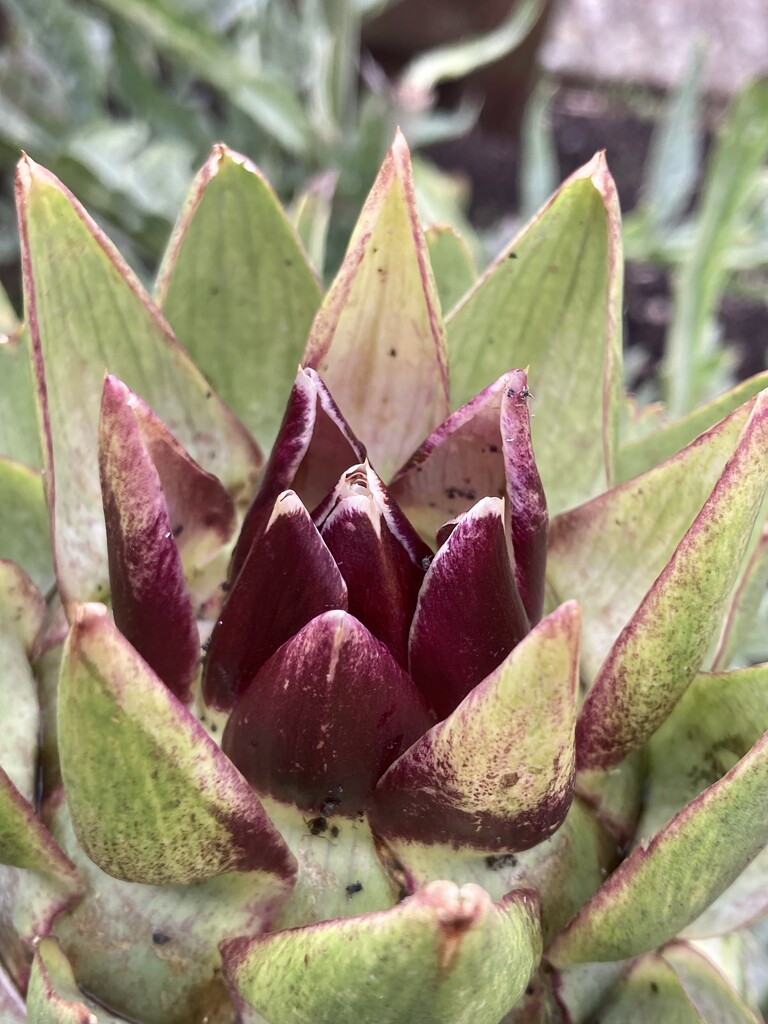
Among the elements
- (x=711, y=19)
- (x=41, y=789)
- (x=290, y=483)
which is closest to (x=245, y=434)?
(x=290, y=483)

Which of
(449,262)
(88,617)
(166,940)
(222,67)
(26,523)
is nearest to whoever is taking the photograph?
(88,617)

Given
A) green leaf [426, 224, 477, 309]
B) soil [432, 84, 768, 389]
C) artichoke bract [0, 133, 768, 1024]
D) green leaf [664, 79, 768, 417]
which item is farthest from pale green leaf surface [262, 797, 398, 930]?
soil [432, 84, 768, 389]

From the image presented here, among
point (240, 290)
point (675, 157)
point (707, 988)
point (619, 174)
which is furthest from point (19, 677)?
point (619, 174)

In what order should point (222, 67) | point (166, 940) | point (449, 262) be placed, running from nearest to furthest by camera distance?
point (166, 940), point (449, 262), point (222, 67)

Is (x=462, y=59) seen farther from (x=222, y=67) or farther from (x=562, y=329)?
(x=562, y=329)

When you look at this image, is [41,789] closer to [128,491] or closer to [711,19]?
[128,491]

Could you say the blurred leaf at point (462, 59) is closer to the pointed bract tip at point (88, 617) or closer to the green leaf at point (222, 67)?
the green leaf at point (222, 67)
